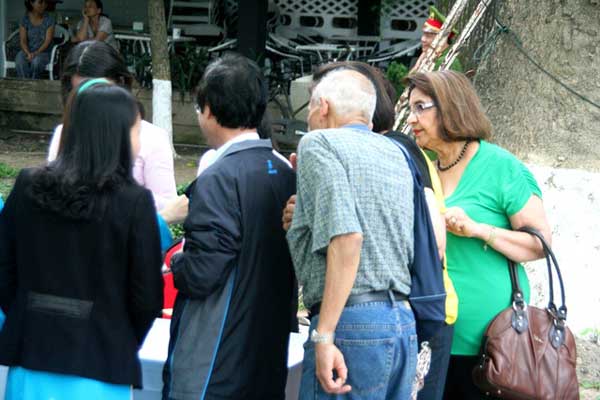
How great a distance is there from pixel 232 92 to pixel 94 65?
103 centimetres

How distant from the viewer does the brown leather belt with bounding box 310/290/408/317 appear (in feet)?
9.07

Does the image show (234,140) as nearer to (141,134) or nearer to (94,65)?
(141,134)

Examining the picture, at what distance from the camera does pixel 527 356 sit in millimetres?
3352

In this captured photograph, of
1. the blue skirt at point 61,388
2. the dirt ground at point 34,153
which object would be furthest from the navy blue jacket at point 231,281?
the dirt ground at point 34,153

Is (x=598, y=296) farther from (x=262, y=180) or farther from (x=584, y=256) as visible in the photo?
(x=262, y=180)

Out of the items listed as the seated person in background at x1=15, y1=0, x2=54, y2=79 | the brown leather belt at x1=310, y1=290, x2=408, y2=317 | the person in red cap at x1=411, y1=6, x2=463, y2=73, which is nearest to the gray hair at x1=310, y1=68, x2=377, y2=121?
the brown leather belt at x1=310, y1=290, x2=408, y2=317

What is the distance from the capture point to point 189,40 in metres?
14.0

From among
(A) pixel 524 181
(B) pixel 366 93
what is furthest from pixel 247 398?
(A) pixel 524 181

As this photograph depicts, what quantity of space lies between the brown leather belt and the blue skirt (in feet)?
1.94

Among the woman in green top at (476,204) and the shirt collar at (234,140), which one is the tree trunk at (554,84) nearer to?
the woman in green top at (476,204)

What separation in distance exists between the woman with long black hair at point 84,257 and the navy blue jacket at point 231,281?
8.4 inches

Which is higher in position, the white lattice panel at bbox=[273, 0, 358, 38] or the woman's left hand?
the woman's left hand

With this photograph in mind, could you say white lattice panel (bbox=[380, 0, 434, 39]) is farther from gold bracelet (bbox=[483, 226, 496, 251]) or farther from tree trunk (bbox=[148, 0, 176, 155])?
gold bracelet (bbox=[483, 226, 496, 251])

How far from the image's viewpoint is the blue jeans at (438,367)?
3.29 m
